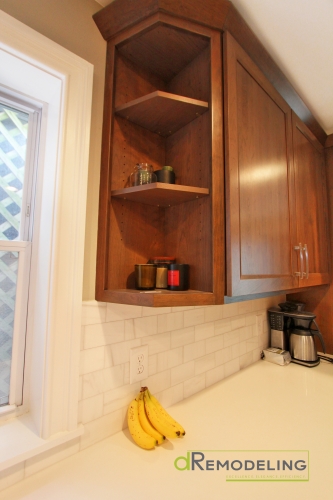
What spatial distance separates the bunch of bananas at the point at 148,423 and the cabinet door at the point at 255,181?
19.2 inches

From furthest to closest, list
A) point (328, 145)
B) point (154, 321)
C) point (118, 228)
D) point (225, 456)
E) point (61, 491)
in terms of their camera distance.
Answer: point (328, 145) → point (154, 321) → point (118, 228) → point (225, 456) → point (61, 491)

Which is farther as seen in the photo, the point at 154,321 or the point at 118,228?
the point at 154,321

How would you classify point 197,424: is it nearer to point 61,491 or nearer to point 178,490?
point 178,490

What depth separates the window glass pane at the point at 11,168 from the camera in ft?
2.71

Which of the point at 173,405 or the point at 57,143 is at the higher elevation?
the point at 57,143

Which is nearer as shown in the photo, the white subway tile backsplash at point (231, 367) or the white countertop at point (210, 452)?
the white countertop at point (210, 452)

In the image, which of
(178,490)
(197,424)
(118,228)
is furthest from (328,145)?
(178,490)

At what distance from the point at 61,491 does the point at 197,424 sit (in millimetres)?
481

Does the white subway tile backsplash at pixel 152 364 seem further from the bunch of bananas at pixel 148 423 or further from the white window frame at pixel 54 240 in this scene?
the white window frame at pixel 54 240

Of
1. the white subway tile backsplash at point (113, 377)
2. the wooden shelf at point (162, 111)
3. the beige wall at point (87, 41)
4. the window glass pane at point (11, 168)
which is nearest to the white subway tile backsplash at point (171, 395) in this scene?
the white subway tile backsplash at point (113, 377)

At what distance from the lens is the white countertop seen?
2.08 ft

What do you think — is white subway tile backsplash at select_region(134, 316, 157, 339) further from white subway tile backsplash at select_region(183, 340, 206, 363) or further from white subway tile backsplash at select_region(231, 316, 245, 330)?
white subway tile backsplash at select_region(231, 316, 245, 330)

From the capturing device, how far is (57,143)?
2.53 ft

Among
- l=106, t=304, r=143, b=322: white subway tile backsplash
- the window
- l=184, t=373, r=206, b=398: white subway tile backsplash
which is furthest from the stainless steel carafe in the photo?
the window
